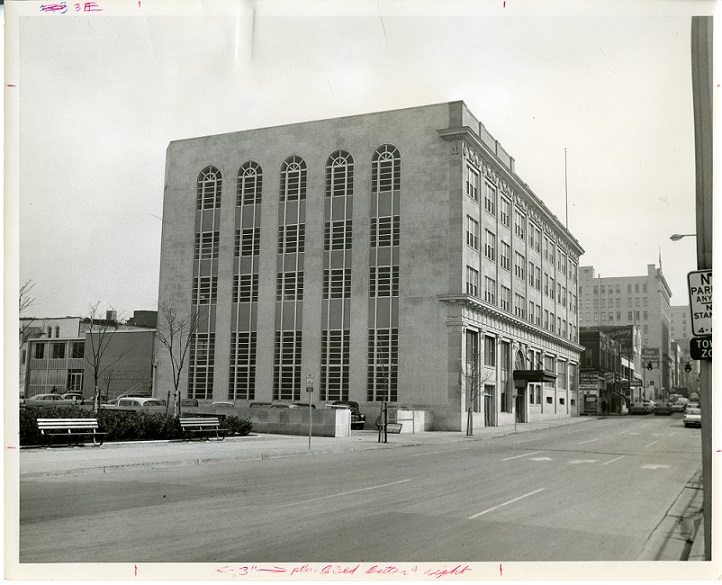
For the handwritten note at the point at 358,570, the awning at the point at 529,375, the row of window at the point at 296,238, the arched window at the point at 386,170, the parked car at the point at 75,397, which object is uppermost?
the arched window at the point at 386,170

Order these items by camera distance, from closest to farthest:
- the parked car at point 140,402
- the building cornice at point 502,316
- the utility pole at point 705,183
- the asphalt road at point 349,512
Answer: the utility pole at point 705,183
the asphalt road at point 349,512
the parked car at point 140,402
the building cornice at point 502,316

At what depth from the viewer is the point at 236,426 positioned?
27.8 metres

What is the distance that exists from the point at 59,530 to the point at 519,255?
37073mm

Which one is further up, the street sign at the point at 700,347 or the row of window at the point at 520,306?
the row of window at the point at 520,306

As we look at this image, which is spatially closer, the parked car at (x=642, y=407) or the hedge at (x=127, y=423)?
the hedge at (x=127, y=423)

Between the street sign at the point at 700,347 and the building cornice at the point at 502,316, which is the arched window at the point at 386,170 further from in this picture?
the street sign at the point at 700,347

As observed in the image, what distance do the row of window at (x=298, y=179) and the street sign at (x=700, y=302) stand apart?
67.1ft

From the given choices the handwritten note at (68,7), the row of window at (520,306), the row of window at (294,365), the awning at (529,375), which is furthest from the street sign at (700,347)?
the awning at (529,375)

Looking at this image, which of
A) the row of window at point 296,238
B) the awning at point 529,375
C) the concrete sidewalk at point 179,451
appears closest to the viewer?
the concrete sidewalk at point 179,451

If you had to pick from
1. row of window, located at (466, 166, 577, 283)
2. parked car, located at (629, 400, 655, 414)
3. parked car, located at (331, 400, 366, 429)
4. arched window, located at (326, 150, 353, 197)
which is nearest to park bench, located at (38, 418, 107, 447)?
arched window, located at (326, 150, 353, 197)

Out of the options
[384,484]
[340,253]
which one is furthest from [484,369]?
[384,484]

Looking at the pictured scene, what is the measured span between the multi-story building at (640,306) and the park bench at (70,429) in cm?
1426

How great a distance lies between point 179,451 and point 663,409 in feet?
119

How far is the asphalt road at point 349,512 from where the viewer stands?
8.28m
